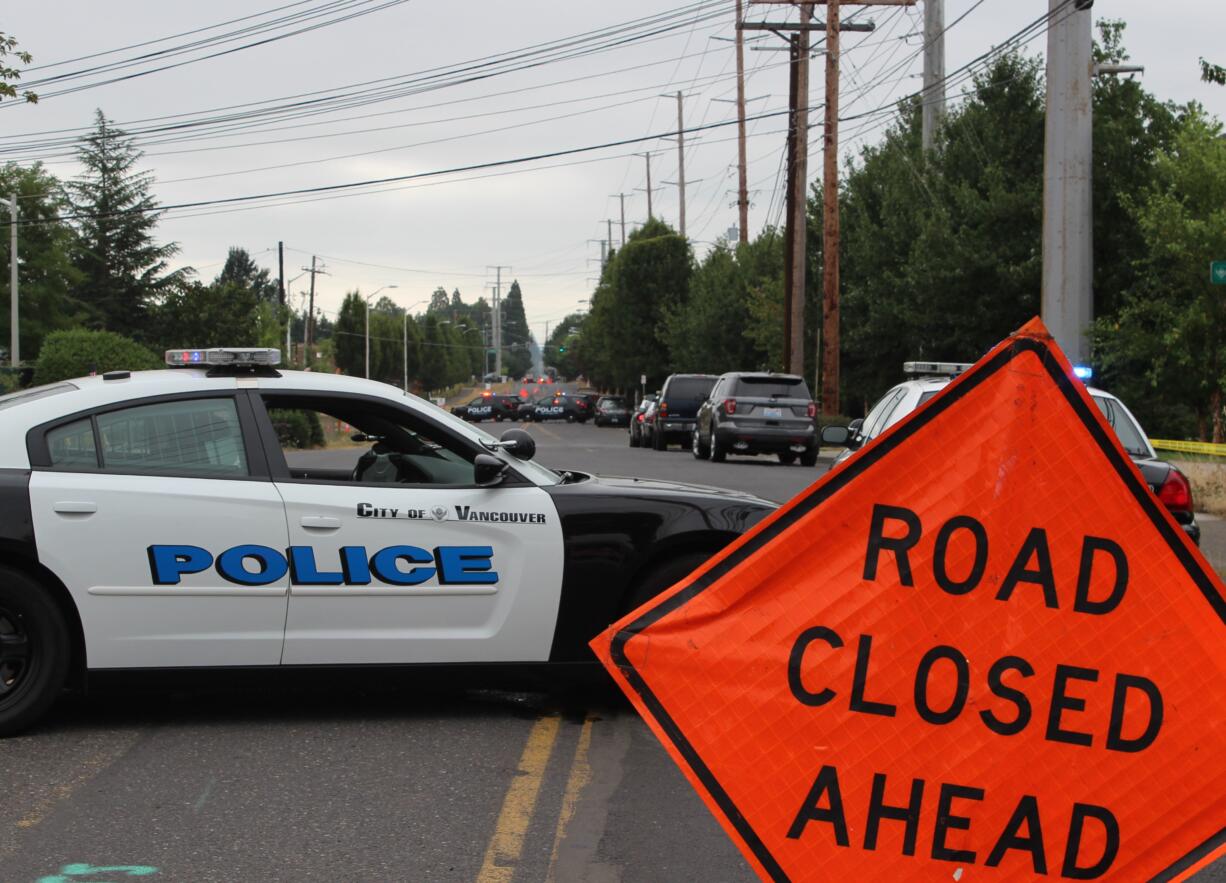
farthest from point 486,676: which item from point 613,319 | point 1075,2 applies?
point 613,319

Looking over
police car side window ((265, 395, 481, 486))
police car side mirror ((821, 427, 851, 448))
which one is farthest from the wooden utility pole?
police car side window ((265, 395, 481, 486))

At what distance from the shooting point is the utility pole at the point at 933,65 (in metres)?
35.9

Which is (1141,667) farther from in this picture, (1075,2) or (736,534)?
(1075,2)

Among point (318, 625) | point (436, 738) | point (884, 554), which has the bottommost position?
point (436, 738)

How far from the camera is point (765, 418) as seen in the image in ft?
90.3

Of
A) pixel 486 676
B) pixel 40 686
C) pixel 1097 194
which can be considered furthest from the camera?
pixel 1097 194

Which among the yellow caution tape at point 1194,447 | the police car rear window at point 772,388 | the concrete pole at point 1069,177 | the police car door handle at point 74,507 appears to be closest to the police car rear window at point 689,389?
the police car rear window at point 772,388

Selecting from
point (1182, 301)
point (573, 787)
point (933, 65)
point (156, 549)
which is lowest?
point (573, 787)

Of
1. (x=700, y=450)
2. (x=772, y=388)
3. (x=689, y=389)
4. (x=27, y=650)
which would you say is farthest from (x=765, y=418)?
(x=27, y=650)

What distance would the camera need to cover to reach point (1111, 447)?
3318 millimetres

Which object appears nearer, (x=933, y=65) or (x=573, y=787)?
(x=573, y=787)

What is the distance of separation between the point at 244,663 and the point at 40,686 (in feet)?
2.57

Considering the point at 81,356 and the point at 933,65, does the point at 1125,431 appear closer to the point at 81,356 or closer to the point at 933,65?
the point at 933,65

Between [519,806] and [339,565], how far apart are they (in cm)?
153
